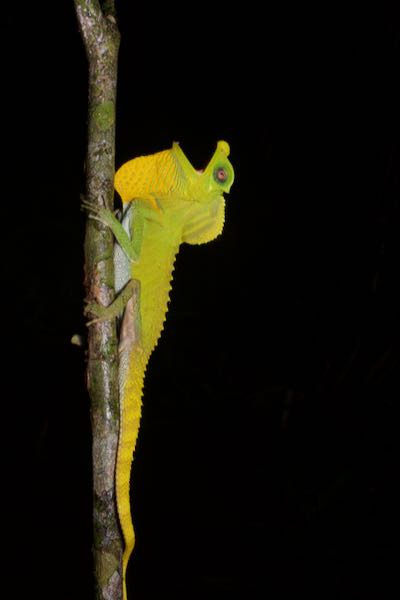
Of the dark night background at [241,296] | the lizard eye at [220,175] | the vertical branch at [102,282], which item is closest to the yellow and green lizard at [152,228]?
the lizard eye at [220,175]

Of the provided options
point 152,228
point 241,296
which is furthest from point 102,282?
point 241,296

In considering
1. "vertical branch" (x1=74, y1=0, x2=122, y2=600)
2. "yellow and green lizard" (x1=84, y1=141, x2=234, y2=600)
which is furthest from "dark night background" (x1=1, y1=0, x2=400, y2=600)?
"vertical branch" (x1=74, y1=0, x2=122, y2=600)

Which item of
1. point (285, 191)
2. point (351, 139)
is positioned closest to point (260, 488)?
point (285, 191)

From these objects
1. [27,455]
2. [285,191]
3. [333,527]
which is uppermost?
[285,191]

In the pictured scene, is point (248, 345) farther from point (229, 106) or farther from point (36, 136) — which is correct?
point (36, 136)

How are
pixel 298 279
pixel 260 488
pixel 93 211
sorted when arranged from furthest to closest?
pixel 298 279 < pixel 260 488 < pixel 93 211

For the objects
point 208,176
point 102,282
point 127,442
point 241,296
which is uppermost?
point 241,296

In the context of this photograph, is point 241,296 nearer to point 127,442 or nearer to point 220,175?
point 220,175
